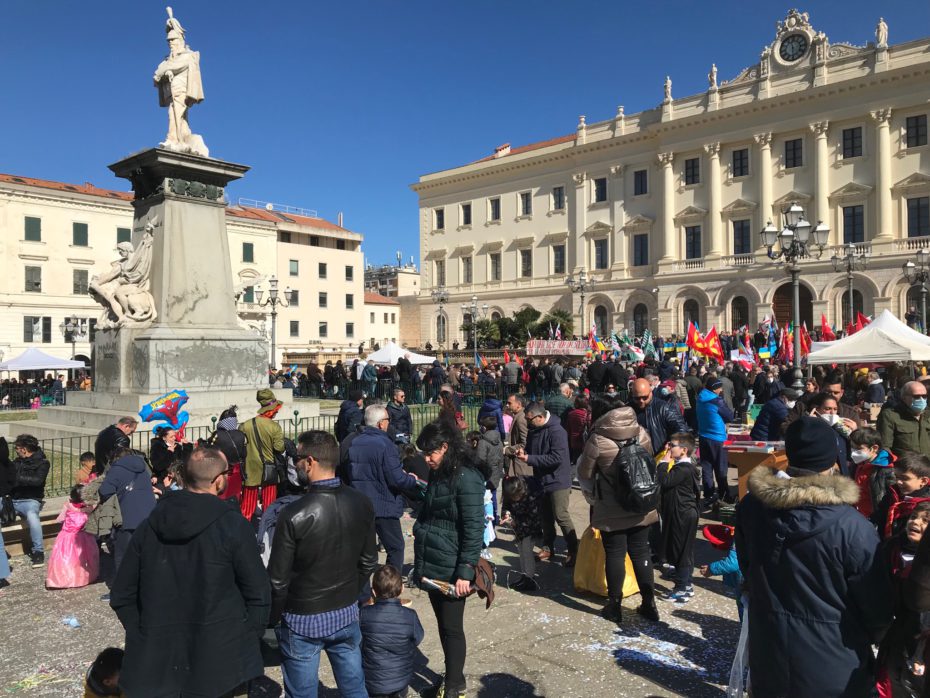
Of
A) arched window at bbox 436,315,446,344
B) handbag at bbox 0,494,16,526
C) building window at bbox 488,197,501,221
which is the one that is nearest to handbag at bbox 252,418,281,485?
handbag at bbox 0,494,16,526

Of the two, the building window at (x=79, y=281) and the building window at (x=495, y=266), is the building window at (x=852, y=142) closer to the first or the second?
the building window at (x=495, y=266)

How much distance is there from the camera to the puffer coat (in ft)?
16.6

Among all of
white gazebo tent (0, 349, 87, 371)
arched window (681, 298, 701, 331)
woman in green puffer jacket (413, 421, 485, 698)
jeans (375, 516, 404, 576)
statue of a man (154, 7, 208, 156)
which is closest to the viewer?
woman in green puffer jacket (413, 421, 485, 698)

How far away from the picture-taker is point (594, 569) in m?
5.79

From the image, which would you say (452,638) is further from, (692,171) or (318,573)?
(692,171)

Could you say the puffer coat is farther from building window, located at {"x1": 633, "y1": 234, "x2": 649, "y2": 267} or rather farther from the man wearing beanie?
building window, located at {"x1": 633, "y1": 234, "x2": 649, "y2": 267}

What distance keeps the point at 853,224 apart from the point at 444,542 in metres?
44.7

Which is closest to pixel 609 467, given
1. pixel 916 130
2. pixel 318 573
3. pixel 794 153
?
pixel 318 573

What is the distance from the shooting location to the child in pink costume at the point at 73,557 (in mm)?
6105

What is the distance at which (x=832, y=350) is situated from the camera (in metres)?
15.5

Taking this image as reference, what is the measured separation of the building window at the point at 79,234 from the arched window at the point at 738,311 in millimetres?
42740

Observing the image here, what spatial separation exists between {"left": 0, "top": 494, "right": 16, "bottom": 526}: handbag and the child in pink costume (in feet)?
3.16

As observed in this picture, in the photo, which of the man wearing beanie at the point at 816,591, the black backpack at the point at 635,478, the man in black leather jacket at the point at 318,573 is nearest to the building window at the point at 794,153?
the black backpack at the point at 635,478

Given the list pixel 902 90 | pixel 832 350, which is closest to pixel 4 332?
pixel 832 350
